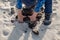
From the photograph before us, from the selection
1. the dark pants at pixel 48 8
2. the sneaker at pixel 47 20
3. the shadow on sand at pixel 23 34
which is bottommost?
the shadow on sand at pixel 23 34

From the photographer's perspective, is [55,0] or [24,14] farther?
[55,0]

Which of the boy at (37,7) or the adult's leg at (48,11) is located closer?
the boy at (37,7)

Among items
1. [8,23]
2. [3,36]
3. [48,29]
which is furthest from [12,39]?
[48,29]

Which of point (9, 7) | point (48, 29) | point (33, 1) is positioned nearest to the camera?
point (33, 1)

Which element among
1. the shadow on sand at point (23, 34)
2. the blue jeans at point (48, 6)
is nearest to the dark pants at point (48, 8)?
the blue jeans at point (48, 6)

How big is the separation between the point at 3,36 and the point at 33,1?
52 centimetres

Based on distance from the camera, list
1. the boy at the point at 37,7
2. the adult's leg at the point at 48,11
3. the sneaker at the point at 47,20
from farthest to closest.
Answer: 1. the sneaker at the point at 47,20
2. the adult's leg at the point at 48,11
3. the boy at the point at 37,7

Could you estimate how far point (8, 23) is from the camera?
8.58 ft

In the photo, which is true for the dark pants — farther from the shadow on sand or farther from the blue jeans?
the shadow on sand

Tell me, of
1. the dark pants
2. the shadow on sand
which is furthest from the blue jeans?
the shadow on sand

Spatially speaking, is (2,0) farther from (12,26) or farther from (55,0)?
(55,0)

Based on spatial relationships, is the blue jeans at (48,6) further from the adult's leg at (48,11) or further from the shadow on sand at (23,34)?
the shadow on sand at (23,34)

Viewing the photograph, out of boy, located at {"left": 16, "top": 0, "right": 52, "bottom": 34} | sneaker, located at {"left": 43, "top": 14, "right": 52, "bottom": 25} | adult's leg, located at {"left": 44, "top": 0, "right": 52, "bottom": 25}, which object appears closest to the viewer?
boy, located at {"left": 16, "top": 0, "right": 52, "bottom": 34}

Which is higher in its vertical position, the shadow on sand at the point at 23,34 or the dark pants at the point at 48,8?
the dark pants at the point at 48,8
